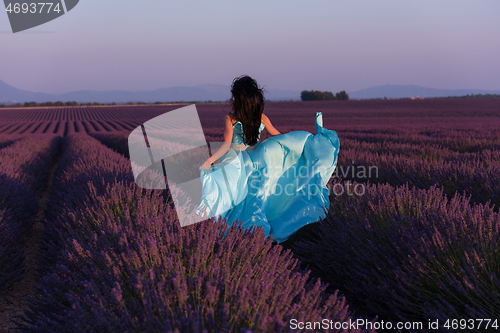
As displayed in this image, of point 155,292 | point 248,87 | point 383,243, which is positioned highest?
point 248,87

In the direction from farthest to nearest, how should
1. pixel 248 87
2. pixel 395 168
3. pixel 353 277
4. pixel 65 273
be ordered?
pixel 395 168
pixel 248 87
pixel 353 277
pixel 65 273

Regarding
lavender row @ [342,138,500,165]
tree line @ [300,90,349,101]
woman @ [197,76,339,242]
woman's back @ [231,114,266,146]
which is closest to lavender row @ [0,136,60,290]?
woman @ [197,76,339,242]

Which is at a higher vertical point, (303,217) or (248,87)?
(248,87)

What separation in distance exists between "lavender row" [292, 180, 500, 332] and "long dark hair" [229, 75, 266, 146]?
1077mm

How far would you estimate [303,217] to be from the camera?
261 cm

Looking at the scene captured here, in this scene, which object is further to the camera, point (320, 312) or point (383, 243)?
point (383, 243)

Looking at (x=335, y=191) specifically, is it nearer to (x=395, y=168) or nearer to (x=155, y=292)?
(x=395, y=168)

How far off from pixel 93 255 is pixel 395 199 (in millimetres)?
1985

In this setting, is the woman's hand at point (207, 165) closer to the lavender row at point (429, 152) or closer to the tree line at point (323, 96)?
the lavender row at point (429, 152)

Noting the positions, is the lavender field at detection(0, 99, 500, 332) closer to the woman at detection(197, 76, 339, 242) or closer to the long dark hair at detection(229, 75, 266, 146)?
the woman at detection(197, 76, 339, 242)

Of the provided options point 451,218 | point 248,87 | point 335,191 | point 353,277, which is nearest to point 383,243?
point 353,277

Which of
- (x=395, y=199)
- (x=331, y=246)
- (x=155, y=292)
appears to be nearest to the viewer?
(x=155, y=292)

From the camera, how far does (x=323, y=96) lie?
67.1 meters

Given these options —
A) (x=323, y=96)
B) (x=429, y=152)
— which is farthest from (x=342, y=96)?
(x=429, y=152)
